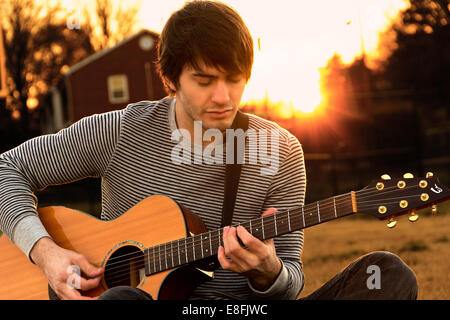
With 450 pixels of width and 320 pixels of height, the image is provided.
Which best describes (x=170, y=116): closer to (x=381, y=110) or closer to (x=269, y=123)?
(x=269, y=123)

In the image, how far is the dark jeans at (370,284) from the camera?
6.60 feet

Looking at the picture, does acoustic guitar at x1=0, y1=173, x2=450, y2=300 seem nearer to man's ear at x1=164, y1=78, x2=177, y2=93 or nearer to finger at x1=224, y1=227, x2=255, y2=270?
finger at x1=224, y1=227, x2=255, y2=270

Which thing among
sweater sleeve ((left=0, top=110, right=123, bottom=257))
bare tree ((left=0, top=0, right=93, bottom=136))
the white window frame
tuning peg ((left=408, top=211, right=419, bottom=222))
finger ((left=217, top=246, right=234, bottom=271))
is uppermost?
bare tree ((left=0, top=0, right=93, bottom=136))

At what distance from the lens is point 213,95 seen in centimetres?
249

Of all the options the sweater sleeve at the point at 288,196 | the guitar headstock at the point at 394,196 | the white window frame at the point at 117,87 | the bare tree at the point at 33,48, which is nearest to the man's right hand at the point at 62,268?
the sweater sleeve at the point at 288,196

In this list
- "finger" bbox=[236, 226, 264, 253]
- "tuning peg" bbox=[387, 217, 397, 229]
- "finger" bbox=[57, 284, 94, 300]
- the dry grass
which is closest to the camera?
"tuning peg" bbox=[387, 217, 397, 229]

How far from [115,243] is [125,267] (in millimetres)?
131

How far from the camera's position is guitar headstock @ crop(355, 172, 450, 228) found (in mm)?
1965

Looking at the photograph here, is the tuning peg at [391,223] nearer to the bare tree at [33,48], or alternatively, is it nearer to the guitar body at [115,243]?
the guitar body at [115,243]

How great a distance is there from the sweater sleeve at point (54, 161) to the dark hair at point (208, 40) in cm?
46

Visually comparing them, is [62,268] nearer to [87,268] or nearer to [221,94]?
[87,268]

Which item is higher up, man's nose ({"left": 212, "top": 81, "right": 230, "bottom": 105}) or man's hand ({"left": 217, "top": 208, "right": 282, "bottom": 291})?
man's nose ({"left": 212, "top": 81, "right": 230, "bottom": 105})

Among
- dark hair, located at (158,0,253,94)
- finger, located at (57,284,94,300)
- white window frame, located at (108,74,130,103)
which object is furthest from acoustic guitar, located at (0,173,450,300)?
white window frame, located at (108,74,130,103)

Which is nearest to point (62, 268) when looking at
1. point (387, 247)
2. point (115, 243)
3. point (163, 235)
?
point (115, 243)
